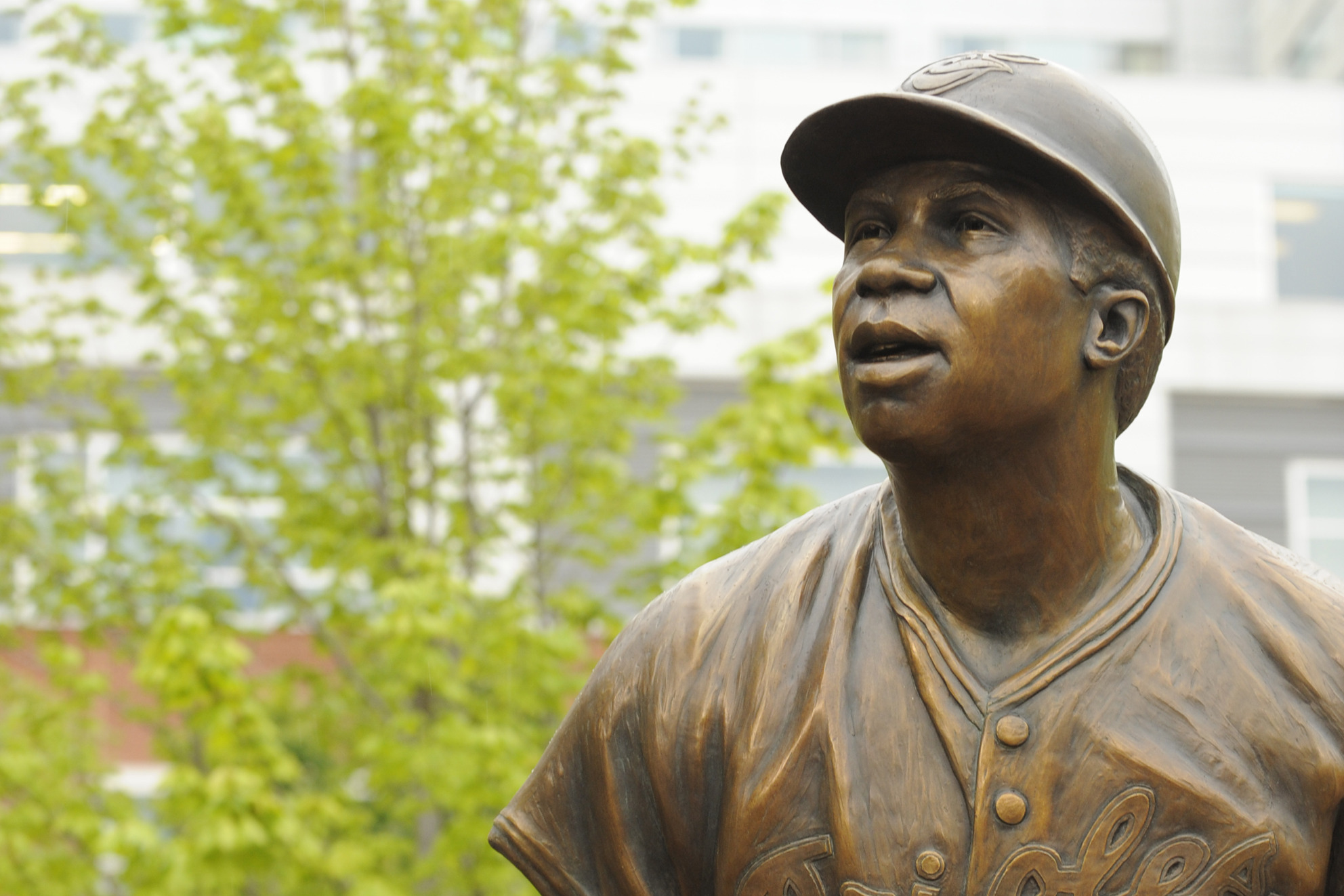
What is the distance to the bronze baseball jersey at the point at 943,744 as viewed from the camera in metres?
1.81

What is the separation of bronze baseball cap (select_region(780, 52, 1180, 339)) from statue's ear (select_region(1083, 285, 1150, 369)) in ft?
0.18

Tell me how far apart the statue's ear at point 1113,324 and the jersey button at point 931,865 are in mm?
628

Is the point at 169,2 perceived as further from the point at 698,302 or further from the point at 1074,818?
the point at 1074,818

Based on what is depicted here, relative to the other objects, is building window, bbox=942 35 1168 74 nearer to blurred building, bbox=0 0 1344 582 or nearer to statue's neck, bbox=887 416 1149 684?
blurred building, bbox=0 0 1344 582

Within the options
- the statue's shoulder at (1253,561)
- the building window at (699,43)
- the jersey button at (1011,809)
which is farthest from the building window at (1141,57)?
the jersey button at (1011,809)

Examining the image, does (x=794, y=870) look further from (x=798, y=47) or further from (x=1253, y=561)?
(x=798, y=47)

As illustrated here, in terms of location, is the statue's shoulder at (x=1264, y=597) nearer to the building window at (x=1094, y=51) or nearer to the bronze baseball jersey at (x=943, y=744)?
the bronze baseball jersey at (x=943, y=744)

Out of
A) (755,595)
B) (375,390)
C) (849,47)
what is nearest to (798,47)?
(849,47)

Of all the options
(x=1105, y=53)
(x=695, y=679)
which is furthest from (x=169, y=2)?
(x=1105, y=53)

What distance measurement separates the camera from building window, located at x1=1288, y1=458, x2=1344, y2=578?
17.5m

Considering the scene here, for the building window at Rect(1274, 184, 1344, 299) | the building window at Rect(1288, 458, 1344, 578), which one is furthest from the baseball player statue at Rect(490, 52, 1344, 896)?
the building window at Rect(1274, 184, 1344, 299)

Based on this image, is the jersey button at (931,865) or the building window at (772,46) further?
the building window at (772,46)

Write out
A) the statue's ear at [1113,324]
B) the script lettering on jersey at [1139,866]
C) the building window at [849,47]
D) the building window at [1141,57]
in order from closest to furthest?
1. the script lettering on jersey at [1139,866]
2. the statue's ear at [1113,324]
3. the building window at [849,47]
4. the building window at [1141,57]

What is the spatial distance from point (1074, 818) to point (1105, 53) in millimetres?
27445
